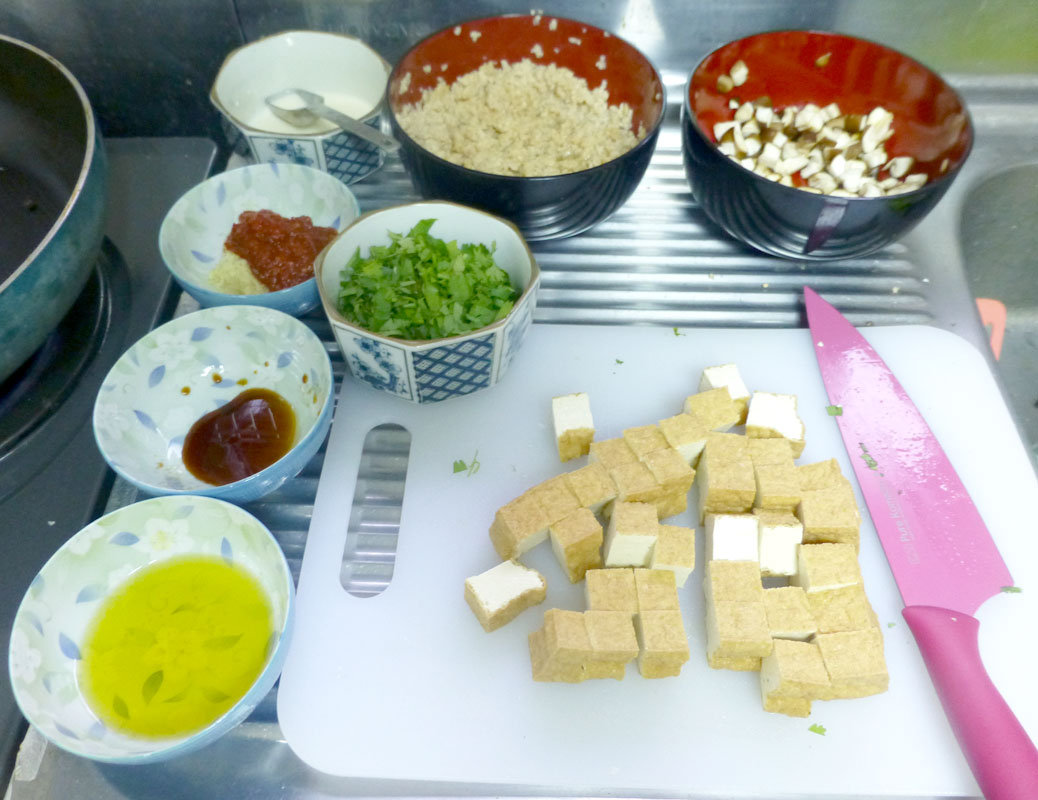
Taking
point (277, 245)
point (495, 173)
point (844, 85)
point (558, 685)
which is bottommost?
point (558, 685)

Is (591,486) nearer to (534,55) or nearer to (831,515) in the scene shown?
(831,515)

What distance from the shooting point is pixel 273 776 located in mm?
910

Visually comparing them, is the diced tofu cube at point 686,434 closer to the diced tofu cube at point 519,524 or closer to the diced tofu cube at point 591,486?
the diced tofu cube at point 591,486

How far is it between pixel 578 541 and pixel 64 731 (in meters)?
0.62

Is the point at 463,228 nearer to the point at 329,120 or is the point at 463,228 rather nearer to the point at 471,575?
the point at 329,120

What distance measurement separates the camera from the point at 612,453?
1061 mm

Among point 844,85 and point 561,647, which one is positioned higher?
point 844,85

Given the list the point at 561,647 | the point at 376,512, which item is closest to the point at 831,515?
the point at 561,647

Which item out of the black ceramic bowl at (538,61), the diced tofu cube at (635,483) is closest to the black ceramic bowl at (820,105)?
the black ceramic bowl at (538,61)

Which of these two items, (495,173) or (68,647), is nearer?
(68,647)

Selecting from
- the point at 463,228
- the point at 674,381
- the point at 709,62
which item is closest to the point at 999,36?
the point at 709,62

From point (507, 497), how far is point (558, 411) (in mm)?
150

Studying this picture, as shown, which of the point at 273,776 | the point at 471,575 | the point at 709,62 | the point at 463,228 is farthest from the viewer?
the point at 709,62

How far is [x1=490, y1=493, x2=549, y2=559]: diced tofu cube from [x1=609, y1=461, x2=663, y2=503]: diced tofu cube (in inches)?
4.5
